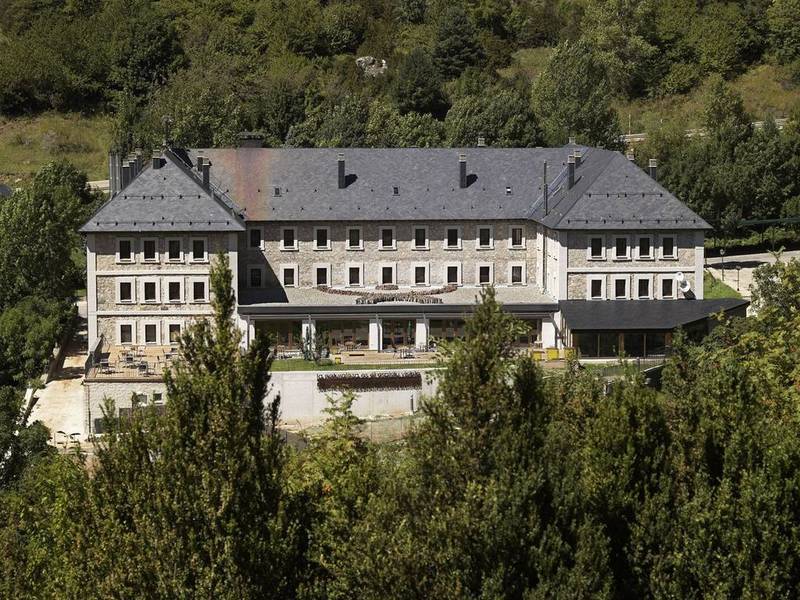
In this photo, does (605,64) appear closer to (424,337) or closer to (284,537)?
(424,337)

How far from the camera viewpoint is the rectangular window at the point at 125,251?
176 feet

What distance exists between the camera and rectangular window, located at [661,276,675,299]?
55281 mm

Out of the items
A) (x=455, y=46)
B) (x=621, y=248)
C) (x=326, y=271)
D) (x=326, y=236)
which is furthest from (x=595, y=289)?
(x=455, y=46)

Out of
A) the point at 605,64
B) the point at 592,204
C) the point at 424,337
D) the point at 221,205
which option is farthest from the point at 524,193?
the point at 605,64

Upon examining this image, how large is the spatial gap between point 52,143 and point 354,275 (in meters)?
36.5

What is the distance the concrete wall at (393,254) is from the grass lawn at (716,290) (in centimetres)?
895

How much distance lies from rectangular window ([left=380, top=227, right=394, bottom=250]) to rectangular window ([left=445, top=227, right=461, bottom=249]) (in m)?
2.31

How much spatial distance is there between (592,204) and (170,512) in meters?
35.8

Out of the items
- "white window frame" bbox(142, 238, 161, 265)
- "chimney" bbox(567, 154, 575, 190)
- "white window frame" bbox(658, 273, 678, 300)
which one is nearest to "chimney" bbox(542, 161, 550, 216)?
"chimney" bbox(567, 154, 575, 190)

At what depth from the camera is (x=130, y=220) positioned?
2111 inches

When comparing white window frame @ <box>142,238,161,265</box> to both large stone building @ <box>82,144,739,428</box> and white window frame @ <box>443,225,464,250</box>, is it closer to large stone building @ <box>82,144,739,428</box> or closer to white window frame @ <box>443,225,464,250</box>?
large stone building @ <box>82,144,739,428</box>

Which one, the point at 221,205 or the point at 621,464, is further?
the point at 221,205

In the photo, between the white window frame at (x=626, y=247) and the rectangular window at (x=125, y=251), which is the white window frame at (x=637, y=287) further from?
the rectangular window at (x=125, y=251)

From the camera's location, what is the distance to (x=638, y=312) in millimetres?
53656
